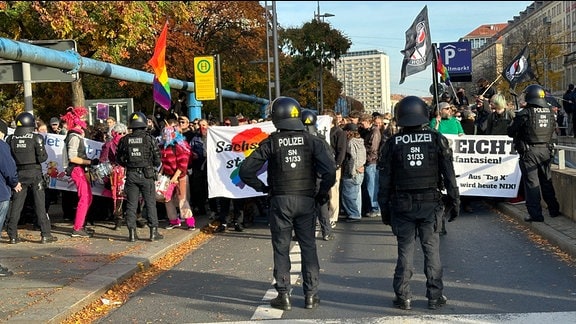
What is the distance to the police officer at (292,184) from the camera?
6.55 meters

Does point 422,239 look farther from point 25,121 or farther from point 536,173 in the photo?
point 25,121

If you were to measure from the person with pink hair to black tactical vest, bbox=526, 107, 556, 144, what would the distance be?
7.01 meters

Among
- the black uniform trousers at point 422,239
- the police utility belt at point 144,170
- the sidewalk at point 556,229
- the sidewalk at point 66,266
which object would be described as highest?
the police utility belt at point 144,170

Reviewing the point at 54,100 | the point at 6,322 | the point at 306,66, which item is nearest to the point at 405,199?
the point at 6,322

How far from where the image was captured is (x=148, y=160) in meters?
10.4

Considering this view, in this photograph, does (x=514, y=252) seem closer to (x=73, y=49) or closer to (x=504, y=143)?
(x=504, y=143)

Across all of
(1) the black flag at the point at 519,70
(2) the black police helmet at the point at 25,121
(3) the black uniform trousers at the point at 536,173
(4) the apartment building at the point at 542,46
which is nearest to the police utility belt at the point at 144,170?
(2) the black police helmet at the point at 25,121

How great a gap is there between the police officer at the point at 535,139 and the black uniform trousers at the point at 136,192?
18.4 feet

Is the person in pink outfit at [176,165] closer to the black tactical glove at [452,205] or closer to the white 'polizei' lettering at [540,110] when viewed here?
the white 'polizei' lettering at [540,110]

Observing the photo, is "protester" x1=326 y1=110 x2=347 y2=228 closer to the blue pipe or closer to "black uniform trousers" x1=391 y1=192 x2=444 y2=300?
the blue pipe

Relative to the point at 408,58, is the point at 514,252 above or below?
below

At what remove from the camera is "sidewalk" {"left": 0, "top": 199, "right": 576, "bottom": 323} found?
6758 mm

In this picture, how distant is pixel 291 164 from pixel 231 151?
18.8 ft

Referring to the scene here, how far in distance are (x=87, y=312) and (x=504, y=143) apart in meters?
8.81
